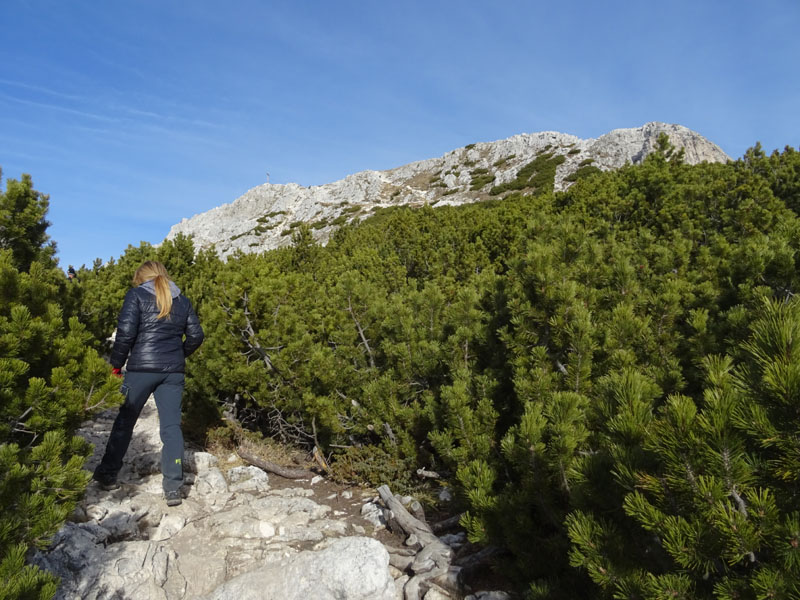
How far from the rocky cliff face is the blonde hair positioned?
25.4 m

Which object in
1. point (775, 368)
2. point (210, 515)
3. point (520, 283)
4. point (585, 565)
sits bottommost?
point (210, 515)

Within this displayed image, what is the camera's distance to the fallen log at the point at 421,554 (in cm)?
312

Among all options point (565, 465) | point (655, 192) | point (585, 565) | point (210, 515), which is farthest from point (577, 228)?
point (655, 192)

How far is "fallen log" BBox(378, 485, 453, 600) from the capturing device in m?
3.12

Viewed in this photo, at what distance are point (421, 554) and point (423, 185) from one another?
139ft

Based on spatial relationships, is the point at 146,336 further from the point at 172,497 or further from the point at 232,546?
the point at 232,546

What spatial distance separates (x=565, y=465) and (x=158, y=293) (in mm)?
3533

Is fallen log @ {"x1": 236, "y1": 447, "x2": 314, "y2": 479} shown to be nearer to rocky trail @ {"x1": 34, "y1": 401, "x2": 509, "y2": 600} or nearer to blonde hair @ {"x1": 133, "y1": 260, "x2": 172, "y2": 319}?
rocky trail @ {"x1": 34, "y1": 401, "x2": 509, "y2": 600}

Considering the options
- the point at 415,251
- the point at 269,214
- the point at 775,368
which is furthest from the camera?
the point at 269,214

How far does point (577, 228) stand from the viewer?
4.29m

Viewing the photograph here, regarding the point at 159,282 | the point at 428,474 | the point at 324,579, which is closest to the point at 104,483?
the point at 159,282

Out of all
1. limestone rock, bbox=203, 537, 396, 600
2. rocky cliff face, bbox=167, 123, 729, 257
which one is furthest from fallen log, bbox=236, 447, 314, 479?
rocky cliff face, bbox=167, 123, 729, 257

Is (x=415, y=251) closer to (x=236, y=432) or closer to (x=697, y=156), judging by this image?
(x=236, y=432)

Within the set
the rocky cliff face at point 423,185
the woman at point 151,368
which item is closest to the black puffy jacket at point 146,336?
the woman at point 151,368
